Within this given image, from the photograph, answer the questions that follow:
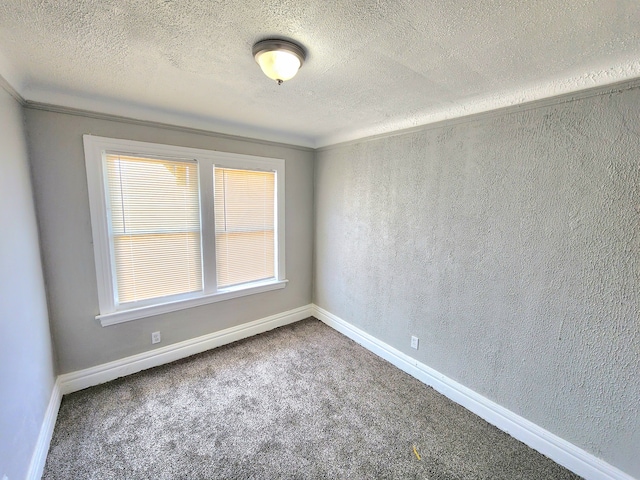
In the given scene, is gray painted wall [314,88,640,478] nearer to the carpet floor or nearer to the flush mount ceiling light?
the carpet floor

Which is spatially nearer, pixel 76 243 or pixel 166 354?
pixel 76 243

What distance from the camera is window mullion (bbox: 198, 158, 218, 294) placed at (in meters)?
2.72

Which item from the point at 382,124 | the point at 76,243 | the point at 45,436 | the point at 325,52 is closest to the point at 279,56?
the point at 325,52

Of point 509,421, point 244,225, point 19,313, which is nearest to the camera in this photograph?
point 19,313

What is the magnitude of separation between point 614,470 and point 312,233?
3.09 meters

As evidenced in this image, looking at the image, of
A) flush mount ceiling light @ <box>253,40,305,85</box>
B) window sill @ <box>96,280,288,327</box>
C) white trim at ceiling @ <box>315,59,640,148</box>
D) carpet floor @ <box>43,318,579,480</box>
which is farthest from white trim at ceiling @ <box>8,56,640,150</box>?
carpet floor @ <box>43,318,579,480</box>

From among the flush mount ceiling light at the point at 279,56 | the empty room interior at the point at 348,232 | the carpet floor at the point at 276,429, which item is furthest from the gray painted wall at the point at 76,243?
the flush mount ceiling light at the point at 279,56

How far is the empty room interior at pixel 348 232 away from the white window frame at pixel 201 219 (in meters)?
0.02

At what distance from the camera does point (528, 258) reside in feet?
5.89

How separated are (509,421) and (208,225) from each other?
9.78 feet

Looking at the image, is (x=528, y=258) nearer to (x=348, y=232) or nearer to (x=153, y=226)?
(x=348, y=232)

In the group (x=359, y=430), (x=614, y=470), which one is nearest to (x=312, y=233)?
(x=359, y=430)

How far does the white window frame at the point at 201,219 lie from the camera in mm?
2215

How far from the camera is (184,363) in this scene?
2680 mm
